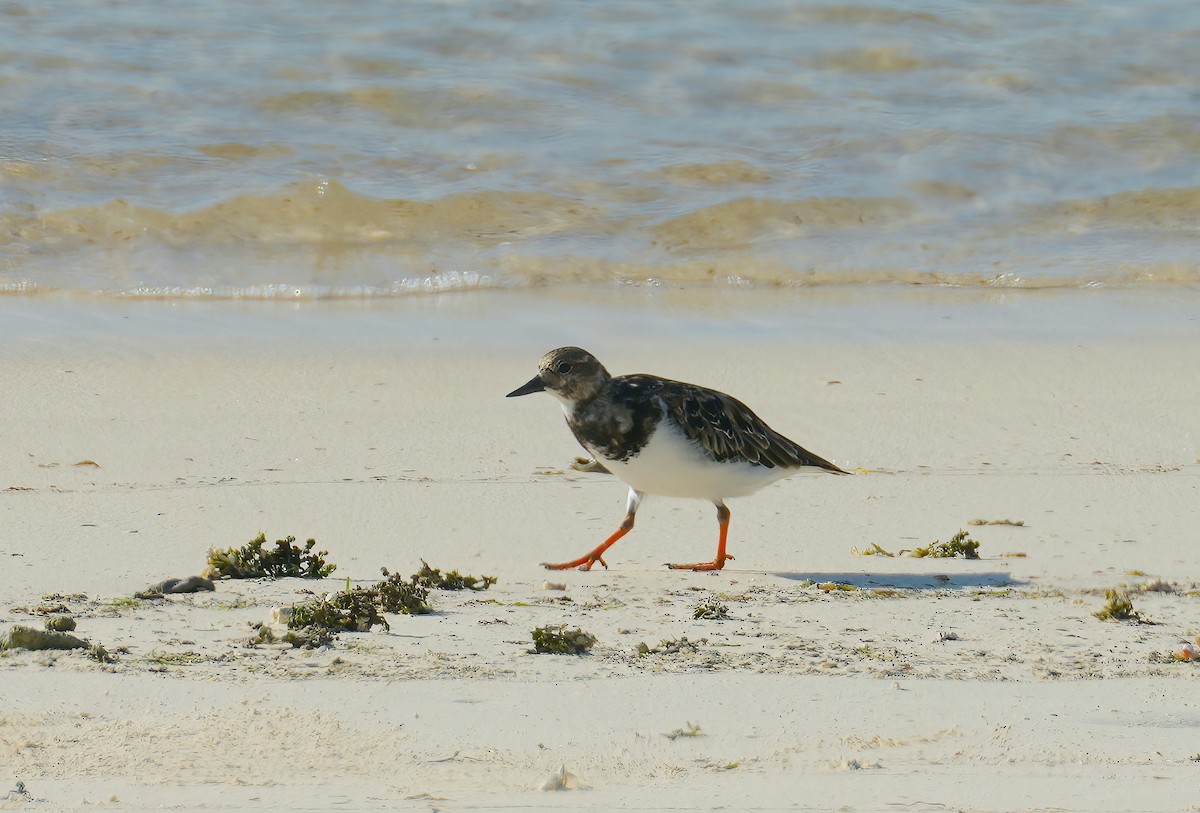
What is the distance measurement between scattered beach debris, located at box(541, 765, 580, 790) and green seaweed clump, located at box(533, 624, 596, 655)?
79 cm

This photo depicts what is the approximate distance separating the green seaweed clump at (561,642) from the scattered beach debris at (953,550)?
165cm

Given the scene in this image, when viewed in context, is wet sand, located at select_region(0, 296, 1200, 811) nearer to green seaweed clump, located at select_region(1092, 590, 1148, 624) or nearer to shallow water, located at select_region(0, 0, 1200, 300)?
green seaweed clump, located at select_region(1092, 590, 1148, 624)

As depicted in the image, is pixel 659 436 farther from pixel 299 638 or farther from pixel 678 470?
pixel 299 638

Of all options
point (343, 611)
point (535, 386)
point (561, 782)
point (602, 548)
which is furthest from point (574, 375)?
point (561, 782)

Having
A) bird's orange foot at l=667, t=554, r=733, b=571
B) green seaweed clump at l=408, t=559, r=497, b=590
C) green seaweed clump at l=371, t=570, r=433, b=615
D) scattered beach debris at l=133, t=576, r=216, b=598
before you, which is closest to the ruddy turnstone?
bird's orange foot at l=667, t=554, r=733, b=571

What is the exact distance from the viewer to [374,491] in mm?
5762

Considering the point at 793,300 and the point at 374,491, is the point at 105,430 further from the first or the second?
the point at 793,300

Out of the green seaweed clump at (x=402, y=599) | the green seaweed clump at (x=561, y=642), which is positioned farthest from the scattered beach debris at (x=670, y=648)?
the green seaweed clump at (x=402, y=599)

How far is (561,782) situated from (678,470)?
7.00 feet

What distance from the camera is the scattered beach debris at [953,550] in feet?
16.7

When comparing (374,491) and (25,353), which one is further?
(25,353)

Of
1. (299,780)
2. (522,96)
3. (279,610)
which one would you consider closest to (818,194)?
(522,96)

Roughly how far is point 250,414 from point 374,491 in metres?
1.26

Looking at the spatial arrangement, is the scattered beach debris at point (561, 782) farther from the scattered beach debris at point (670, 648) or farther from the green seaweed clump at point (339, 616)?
the green seaweed clump at point (339, 616)
